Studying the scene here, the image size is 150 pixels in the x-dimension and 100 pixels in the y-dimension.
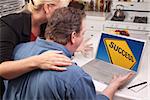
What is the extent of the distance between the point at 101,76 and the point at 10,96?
55cm

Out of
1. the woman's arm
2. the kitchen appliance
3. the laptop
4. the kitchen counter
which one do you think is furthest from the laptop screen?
the kitchen counter

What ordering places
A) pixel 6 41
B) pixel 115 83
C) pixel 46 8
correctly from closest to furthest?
pixel 115 83 → pixel 6 41 → pixel 46 8

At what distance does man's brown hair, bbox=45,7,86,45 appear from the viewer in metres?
1.06

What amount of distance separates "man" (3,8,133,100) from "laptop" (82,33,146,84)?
232mm

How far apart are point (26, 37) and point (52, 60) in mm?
554

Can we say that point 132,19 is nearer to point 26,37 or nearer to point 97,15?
point 97,15

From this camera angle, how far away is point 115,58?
4.89 feet

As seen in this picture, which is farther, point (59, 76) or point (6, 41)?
point (6, 41)

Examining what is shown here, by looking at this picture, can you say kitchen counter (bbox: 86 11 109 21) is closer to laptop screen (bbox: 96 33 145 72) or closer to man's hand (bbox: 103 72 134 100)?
laptop screen (bbox: 96 33 145 72)

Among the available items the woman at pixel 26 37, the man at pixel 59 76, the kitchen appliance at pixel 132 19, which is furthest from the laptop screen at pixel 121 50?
the kitchen appliance at pixel 132 19

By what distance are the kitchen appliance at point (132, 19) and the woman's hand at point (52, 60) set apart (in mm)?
1878

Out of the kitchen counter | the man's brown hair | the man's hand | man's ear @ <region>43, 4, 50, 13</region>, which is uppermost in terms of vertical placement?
man's ear @ <region>43, 4, 50, 13</region>

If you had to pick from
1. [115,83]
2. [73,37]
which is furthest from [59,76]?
[115,83]

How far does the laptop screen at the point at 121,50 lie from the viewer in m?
1.40
